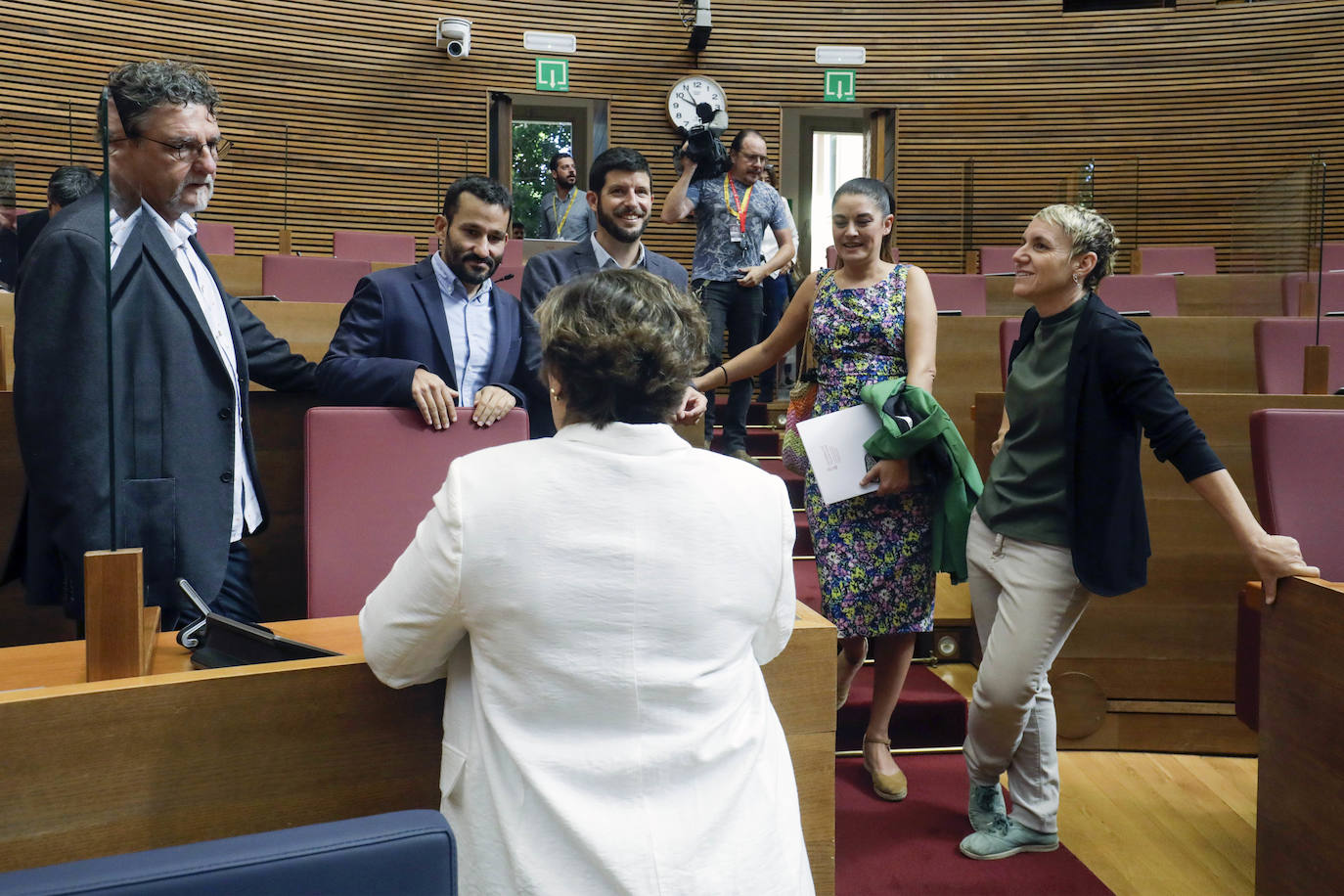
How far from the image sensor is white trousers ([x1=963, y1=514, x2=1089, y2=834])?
Result: 1854mm

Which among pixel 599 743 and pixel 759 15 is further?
pixel 759 15

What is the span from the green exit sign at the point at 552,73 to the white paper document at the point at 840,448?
6.32m

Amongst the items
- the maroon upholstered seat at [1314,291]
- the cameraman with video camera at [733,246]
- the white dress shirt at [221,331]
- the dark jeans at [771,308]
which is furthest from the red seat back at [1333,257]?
the white dress shirt at [221,331]

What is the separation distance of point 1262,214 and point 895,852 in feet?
23.0

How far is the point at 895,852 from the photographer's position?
2037mm

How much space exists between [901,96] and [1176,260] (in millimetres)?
2370

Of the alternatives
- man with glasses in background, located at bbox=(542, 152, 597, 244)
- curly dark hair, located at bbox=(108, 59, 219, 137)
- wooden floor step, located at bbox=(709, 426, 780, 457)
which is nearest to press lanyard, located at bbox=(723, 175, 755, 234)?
wooden floor step, located at bbox=(709, 426, 780, 457)

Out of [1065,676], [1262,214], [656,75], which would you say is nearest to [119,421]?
[1065,676]

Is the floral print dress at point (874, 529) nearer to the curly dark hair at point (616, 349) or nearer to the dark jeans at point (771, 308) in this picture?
the curly dark hair at point (616, 349)

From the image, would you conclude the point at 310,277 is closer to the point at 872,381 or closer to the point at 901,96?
the point at 872,381

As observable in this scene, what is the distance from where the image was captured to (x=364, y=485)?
1.76 m

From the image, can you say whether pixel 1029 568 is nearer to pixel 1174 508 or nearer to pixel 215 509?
pixel 1174 508

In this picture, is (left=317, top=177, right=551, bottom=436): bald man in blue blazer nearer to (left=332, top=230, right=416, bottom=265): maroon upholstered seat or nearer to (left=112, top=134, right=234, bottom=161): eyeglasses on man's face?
(left=112, top=134, right=234, bottom=161): eyeglasses on man's face

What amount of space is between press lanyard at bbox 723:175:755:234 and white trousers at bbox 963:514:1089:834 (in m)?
2.33
